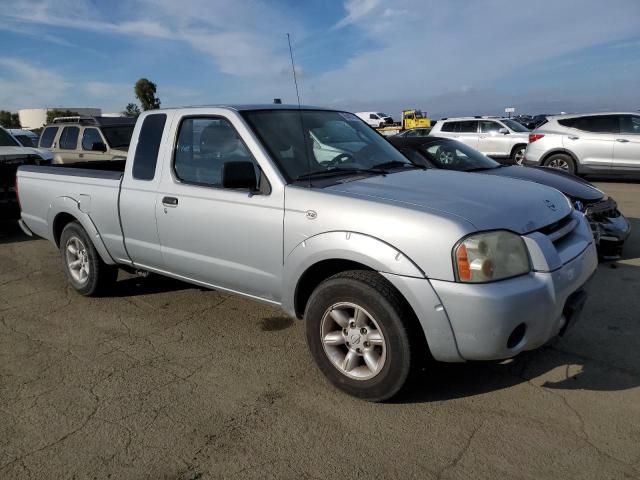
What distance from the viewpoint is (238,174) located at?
3316mm

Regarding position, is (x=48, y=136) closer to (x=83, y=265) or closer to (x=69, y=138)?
(x=69, y=138)

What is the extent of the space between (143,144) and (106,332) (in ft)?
5.23

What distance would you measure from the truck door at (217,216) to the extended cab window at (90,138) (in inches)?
311

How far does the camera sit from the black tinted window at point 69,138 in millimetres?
11556

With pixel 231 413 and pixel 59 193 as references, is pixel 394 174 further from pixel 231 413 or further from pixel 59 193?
pixel 59 193

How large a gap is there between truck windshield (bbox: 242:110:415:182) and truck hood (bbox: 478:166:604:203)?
99.5 inches

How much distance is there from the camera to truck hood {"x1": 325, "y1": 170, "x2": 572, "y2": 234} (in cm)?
288

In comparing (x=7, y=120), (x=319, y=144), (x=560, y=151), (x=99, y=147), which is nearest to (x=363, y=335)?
(x=319, y=144)

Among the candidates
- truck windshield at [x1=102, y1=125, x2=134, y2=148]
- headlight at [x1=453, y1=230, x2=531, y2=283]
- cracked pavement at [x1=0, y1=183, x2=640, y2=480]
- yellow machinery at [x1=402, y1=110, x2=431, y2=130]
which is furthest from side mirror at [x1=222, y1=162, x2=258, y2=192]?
yellow machinery at [x1=402, y1=110, x2=431, y2=130]

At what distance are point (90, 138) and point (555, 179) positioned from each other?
9.31 metres

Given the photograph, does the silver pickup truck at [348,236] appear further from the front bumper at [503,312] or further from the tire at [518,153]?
the tire at [518,153]

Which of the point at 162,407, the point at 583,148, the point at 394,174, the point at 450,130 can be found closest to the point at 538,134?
the point at 583,148

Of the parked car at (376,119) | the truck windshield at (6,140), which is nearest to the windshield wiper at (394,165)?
the truck windshield at (6,140)

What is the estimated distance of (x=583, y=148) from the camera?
39.0 ft
